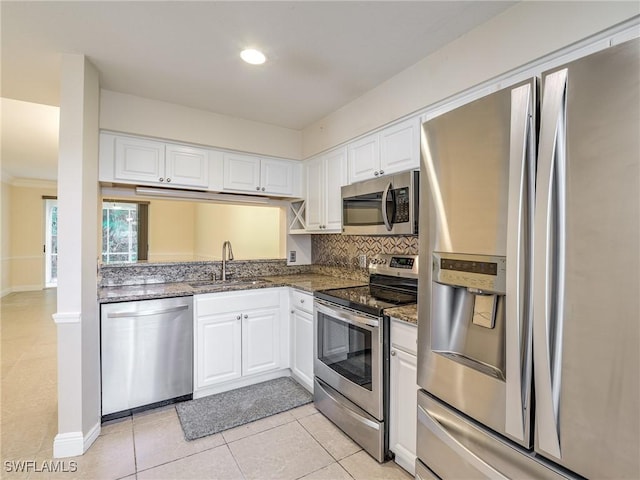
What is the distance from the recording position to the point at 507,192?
3.46 feet

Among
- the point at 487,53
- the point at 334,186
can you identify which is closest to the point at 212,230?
the point at 334,186

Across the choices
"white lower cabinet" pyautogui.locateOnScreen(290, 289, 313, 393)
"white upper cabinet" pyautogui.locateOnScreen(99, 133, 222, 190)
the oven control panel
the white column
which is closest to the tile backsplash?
the oven control panel

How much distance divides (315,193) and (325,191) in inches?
7.5

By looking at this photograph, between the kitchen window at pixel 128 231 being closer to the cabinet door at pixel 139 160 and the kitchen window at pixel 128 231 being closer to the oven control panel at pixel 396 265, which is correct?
the cabinet door at pixel 139 160

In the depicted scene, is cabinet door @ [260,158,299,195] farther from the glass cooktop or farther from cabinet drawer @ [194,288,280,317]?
the glass cooktop

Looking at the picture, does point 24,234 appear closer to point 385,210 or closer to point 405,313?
point 385,210

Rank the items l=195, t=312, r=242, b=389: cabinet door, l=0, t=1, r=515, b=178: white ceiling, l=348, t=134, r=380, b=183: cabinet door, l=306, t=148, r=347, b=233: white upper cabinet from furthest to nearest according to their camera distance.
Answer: l=306, t=148, r=347, b=233: white upper cabinet, l=195, t=312, r=242, b=389: cabinet door, l=348, t=134, r=380, b=183: cabinet door, l=0, t=1, r=515, b=178: white ceiling

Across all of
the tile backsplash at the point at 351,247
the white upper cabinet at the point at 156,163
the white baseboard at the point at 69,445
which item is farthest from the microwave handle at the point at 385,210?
the white baseboard at the point at 69,445

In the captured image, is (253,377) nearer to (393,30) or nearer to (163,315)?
(163,315)

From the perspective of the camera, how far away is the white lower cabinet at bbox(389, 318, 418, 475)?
1.75 meters

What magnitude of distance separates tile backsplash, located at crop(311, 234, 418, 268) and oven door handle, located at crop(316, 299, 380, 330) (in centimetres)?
80

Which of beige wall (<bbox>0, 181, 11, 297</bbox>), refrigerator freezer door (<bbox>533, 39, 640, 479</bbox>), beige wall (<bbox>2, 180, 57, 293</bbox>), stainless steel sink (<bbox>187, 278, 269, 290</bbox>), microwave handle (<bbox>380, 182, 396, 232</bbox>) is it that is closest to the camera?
refrigerator freezer door (<bbox>533, 39, 640, 479</bbox>)

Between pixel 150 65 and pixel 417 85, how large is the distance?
1820 millimetres

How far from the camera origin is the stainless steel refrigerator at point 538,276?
0.82m
